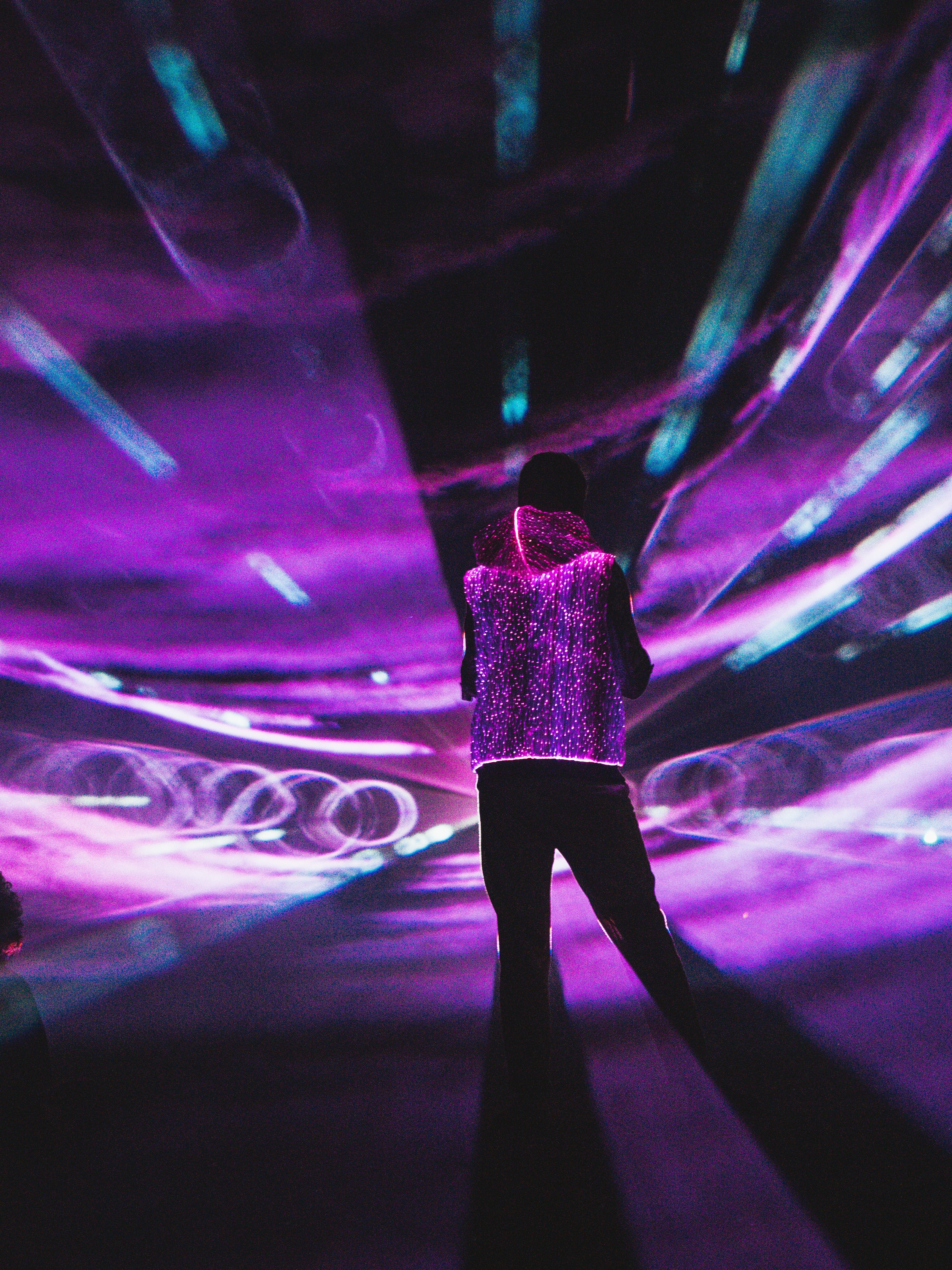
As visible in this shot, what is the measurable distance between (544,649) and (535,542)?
231 millimetres

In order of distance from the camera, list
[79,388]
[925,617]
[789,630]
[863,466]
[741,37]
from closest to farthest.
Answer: [741,37]
[79,388]
[863,466]
[925,617]
[789,630]

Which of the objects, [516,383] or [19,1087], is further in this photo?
[516,383]

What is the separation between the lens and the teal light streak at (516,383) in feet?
11.0

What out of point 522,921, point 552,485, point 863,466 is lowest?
point 522,921

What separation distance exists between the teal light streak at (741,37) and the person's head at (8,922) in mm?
3035

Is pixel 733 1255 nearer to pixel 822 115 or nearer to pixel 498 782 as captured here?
pixel 498 782

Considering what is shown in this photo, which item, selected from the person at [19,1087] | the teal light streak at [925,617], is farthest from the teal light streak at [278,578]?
the teal light streak at [925,617]

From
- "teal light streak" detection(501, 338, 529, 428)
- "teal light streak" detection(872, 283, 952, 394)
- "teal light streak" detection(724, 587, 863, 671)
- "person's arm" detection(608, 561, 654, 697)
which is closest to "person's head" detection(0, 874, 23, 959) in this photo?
"person's arm" detection(608, 561, 654, 697)

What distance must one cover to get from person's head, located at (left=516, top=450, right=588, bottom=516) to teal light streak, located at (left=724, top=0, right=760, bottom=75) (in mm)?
1656

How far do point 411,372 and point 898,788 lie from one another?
12.9 ft

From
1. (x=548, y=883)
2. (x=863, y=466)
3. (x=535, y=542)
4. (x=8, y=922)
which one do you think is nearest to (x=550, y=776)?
(x=548, y=883)

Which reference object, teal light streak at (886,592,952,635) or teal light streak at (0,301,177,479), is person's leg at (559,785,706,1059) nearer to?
teal light streak at (0,301,177,479)

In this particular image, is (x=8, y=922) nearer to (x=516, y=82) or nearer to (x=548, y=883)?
(x=548, y=883)

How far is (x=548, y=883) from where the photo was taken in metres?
1.40
